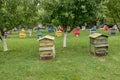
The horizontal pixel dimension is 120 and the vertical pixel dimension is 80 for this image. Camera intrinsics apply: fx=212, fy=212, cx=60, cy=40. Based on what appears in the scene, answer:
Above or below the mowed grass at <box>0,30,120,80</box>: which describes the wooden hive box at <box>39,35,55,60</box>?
above

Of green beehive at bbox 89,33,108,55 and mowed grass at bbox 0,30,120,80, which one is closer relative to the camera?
mowed grass at bbox 0,30,120,80

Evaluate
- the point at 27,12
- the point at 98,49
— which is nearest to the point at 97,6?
the point at 98,49

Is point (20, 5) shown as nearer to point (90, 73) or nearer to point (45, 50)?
point (45, 50)

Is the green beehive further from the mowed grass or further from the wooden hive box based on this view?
the wooden hive box

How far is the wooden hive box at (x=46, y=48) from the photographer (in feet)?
32.5

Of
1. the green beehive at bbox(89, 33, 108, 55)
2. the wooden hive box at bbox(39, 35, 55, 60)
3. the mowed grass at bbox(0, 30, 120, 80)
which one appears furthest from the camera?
the green beehive at bbox(89, 33, 108, 55)

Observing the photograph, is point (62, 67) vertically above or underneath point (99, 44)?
underneath

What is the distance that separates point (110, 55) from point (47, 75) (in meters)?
4.39

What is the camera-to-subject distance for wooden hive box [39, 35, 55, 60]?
9916mm

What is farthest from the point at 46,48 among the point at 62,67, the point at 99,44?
the point at 99,44

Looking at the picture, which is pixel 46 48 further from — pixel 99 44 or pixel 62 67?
pixel 99 44

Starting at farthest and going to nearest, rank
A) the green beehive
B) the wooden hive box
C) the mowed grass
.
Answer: the green beehive < the wooden hive box < the mowed grass

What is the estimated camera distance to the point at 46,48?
9969 mm

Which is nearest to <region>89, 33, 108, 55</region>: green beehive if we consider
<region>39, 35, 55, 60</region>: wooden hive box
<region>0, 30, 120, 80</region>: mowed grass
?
<region>0, 30, 120, 80</region>: mowed grass
